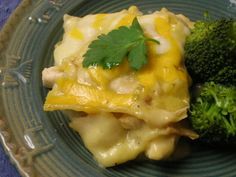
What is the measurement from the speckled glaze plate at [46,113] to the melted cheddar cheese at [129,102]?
2.9 inches

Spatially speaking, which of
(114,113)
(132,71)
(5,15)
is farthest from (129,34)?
(5,15)

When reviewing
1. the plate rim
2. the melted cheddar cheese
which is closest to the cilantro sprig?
the melted cheddar cheese

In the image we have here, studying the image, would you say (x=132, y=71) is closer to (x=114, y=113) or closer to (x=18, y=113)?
(x=114, y=113)

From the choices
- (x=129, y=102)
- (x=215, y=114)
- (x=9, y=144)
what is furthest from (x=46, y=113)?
(x=215, y=114)

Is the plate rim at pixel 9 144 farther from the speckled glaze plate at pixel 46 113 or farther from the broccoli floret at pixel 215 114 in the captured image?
the broccoli floret at pixel 215 114

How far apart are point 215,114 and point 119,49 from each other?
473 millimetres

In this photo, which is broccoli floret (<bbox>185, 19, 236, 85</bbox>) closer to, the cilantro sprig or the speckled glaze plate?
the cilantro sprig

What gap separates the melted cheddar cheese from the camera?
1938 mm

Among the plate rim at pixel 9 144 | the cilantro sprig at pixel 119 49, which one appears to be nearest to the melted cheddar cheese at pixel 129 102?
the cilantro sprig at pixel 119 49

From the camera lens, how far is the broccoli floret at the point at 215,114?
6.38ft

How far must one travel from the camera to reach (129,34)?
6.77 feet

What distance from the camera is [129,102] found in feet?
6.34

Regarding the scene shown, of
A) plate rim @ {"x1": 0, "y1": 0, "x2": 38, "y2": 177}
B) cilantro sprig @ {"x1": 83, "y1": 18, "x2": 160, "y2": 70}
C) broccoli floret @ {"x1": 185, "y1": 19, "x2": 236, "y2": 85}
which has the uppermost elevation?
cilantro sprig @ {"x1": 83, "y1": 18, "x2": 160, "y2": 70}

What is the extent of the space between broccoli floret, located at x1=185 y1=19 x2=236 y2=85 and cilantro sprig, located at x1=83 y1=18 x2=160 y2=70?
184mm
